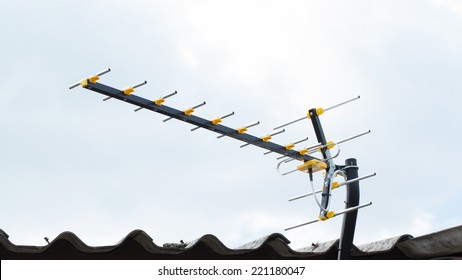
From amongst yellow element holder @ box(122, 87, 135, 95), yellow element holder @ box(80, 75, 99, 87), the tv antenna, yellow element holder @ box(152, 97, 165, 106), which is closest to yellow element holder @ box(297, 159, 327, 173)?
the tv antenna

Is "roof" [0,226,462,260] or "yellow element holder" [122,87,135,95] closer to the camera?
"roof" [0,226,462,260]

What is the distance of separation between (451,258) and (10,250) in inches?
139

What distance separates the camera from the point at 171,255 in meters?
5.69

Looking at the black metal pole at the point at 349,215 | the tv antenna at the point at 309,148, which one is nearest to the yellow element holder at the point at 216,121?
the tv antenna at the point at 309,148

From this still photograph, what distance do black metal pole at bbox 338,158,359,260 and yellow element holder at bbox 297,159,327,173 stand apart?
0.65 ft

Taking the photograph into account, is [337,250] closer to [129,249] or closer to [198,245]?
[198,245]

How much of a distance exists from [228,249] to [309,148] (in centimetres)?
114

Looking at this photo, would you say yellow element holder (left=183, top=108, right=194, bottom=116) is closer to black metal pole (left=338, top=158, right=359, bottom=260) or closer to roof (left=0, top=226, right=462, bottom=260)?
roof (left=0, top=226, right=462, bottom=260)

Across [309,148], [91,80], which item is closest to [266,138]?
[309,148]

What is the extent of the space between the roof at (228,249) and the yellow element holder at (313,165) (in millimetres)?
611

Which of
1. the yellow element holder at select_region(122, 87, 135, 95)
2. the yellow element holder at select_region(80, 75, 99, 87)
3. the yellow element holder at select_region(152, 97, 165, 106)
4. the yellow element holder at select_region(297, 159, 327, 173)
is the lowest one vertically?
the yellow element holder at select_region(297, 159, 327, 173)

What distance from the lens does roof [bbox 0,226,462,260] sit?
214 inches

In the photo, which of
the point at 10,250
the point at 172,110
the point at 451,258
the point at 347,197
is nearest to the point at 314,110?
the point at 347,197

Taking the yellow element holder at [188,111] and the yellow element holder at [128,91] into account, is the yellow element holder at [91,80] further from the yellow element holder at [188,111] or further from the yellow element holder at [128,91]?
the yellow element holder at [188,111]
